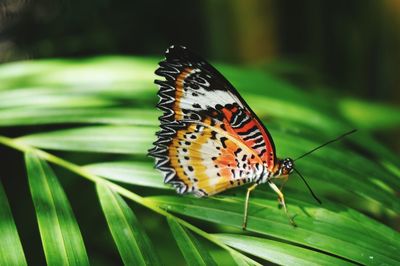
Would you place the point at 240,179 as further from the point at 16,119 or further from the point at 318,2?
the point at 318,2

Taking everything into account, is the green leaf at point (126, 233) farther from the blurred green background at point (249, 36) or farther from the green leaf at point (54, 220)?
the blurred green background at point (249, 36)

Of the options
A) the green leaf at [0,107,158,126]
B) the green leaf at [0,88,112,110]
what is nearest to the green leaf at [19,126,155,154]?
the green leaf at [0,107,158,126]

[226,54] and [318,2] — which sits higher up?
[318,2]

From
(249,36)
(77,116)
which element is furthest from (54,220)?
(249,36)

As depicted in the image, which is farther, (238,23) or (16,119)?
(238,23)

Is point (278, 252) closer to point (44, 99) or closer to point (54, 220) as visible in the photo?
point (54, 220)

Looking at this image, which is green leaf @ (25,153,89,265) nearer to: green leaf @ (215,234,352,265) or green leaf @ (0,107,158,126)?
green leaf @ (0,107,158,126)

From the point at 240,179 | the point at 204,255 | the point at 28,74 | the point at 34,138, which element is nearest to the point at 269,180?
the point at 240,179
